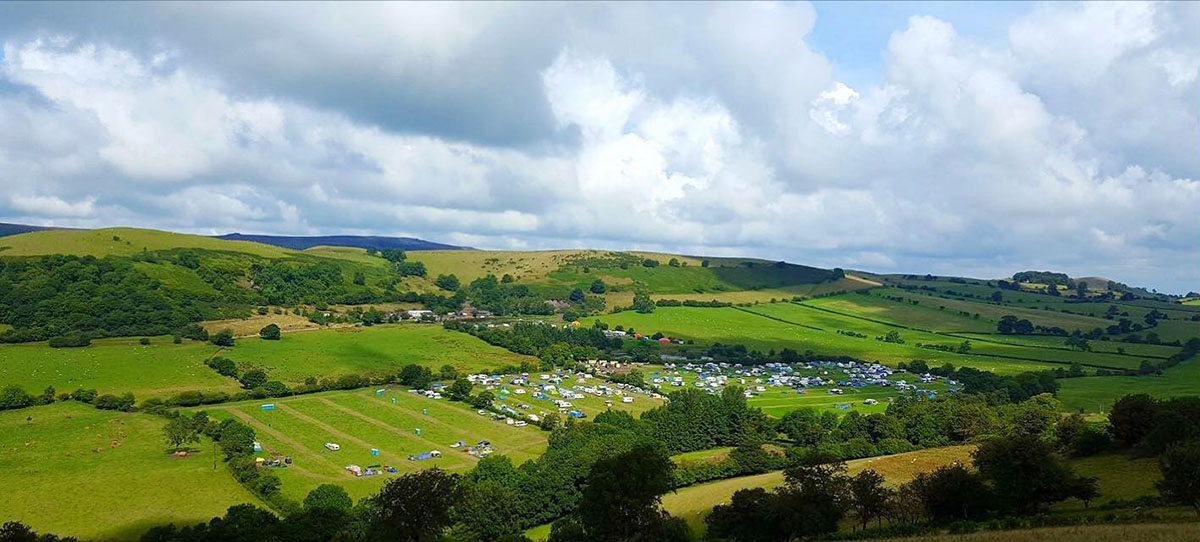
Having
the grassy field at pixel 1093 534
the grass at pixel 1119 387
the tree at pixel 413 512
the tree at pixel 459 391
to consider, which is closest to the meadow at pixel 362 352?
the tree at pixel 459 391

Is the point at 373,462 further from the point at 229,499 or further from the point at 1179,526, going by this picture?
the point at 1179,526

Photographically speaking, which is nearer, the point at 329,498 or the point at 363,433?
the point at 329,498

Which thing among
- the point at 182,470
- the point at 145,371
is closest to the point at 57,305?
the point at 145,371

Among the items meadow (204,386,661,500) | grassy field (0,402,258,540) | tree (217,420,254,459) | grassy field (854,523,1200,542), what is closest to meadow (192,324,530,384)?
meadow (204,386,661,500)

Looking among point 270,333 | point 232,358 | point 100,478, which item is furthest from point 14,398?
point 270,333

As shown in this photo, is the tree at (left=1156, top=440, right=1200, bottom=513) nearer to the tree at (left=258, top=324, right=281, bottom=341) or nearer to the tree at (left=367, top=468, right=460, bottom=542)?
the tree at (left=367, top=468, right=460, bottom=542)

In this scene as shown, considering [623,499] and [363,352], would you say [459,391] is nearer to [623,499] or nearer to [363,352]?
[363,352]
